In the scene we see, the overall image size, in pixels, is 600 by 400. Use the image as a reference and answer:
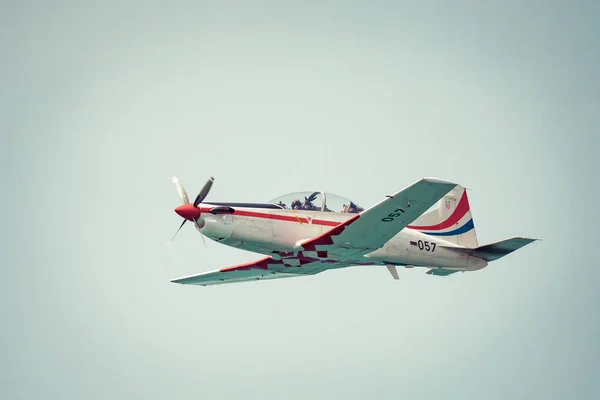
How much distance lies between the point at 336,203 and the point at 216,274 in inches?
233

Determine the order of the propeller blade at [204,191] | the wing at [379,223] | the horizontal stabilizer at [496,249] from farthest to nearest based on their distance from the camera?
the horizontal stabilizer at [496,249] → the propeller blade at [204,191] → the wing at [379,223]

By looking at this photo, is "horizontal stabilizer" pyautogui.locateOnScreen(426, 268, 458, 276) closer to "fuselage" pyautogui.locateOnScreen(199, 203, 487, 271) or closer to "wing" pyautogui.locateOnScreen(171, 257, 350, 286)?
"fuselage" pyautogui.locateOnScreen(199, 203, 487, 271)

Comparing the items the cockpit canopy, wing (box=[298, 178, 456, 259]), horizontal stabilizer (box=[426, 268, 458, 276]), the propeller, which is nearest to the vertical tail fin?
horizontal stabilizer (box=[426, 268, 458, 276])

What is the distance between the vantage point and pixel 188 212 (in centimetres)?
2300

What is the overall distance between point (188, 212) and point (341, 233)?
4358 mm

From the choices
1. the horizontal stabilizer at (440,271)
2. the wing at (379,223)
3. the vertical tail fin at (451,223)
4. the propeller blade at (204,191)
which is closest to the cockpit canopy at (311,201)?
the wing at (379,223)

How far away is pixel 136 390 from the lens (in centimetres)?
3469

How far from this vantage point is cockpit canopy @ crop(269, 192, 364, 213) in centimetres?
2458

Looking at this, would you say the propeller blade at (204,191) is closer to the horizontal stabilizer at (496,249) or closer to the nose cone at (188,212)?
the nose cone at (188,212)

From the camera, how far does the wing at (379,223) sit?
2175 cm

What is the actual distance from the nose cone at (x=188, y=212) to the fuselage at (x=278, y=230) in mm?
240

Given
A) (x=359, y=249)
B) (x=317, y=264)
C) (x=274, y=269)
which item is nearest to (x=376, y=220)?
(x=359, y=249)

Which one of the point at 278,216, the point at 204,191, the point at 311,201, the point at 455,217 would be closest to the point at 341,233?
the point at 311,201

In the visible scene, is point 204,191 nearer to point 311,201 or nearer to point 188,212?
point 188,212
